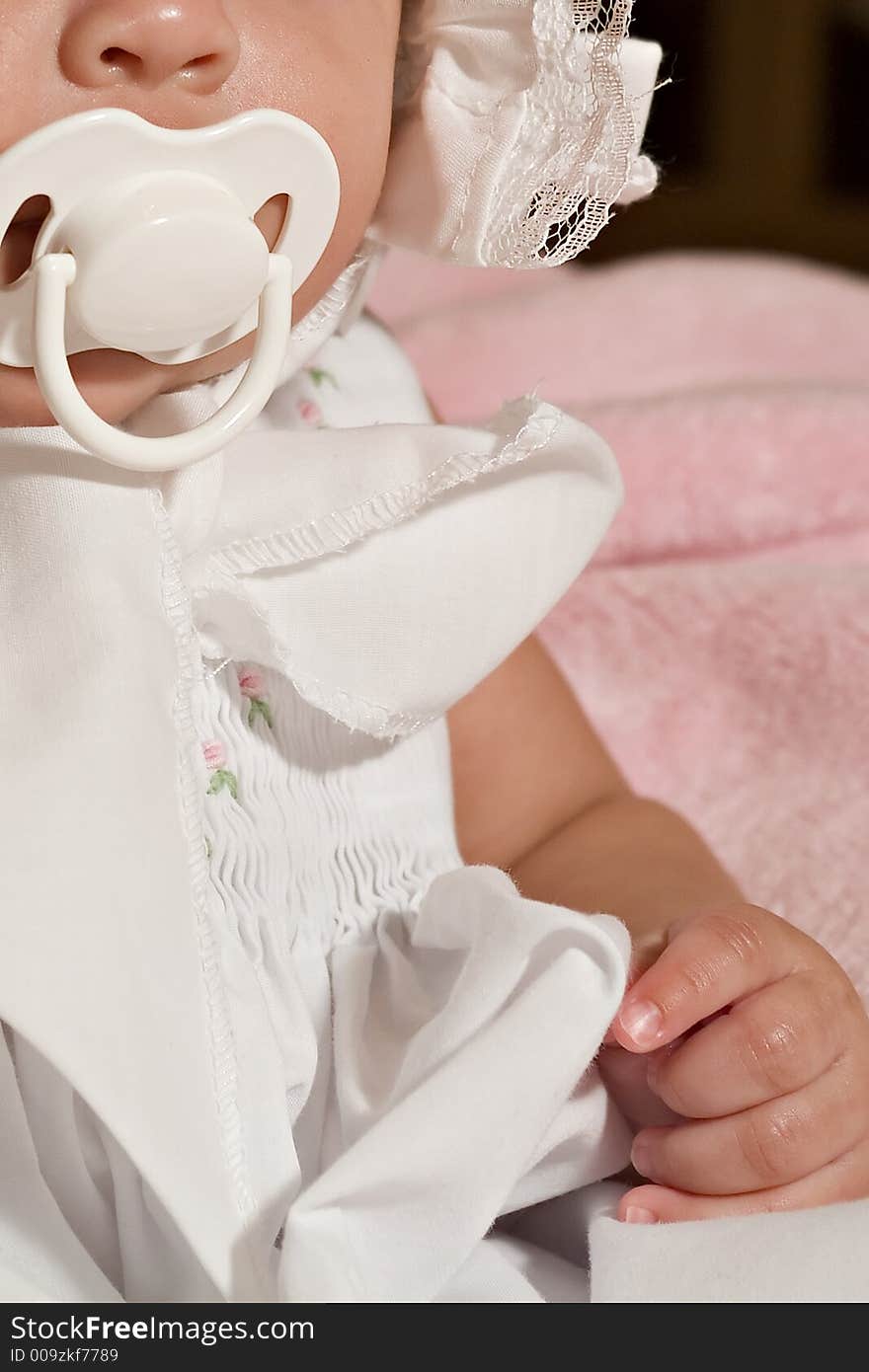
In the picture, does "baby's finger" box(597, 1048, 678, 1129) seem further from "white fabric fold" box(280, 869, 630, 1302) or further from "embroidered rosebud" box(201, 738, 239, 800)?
"embroidered rosebud" box(201, 738, 239, 800)

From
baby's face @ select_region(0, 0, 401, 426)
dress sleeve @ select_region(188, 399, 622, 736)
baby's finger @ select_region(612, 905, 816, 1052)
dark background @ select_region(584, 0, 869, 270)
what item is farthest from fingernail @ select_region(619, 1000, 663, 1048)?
dark background @ select_region(584, 0, 869, 270)

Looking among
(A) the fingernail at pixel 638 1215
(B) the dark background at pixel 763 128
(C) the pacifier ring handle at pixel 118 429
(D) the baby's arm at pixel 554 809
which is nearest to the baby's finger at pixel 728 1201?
(A) the fingernail at pixel 638 1215

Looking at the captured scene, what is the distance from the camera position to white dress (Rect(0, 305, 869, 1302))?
45 centimetres

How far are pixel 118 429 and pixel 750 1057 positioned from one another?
0.89ft

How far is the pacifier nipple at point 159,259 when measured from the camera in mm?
420

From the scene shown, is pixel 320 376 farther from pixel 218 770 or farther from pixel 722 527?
pixel 722 527

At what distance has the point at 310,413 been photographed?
2.19 feet

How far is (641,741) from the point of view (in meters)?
0.85

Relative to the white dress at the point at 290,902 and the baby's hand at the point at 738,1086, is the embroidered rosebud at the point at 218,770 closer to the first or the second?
the white dress at the point at 290,902

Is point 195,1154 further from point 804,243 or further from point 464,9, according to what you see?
point 804,243

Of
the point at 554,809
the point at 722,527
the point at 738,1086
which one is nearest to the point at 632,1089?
the point at 738,1086

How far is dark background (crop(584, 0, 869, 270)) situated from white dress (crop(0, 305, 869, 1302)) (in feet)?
6.57

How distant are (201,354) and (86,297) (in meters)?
0.06

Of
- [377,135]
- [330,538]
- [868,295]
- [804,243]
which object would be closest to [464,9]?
[377,135]
